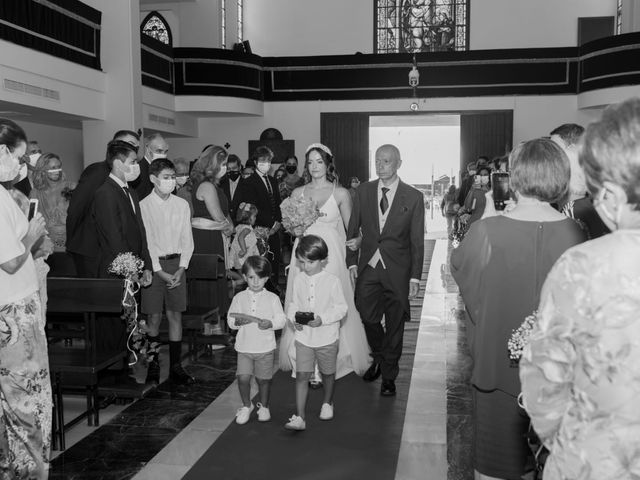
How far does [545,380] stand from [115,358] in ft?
12.1

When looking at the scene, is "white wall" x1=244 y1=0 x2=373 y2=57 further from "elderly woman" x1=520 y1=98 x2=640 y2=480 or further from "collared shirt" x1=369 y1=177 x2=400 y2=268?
"elderly woman" x1=520 y1=98 x2=640 y2=480

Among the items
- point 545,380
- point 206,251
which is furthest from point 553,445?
point 206,251

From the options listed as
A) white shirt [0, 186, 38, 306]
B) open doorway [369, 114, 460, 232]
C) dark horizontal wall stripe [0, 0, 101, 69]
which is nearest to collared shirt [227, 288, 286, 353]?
white shirt [0, 186, 38, 306]

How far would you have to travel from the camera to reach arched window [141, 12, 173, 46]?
20.7m

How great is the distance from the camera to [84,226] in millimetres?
5016

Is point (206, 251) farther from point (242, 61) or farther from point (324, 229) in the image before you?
point (242, 61)

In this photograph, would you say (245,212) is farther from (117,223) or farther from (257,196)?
(117,223)

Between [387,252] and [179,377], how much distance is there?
1.94m

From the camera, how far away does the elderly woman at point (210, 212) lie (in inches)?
253

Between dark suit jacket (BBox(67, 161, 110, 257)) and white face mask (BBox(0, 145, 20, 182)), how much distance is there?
174 cm

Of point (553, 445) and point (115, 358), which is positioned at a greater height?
point (553, 445)

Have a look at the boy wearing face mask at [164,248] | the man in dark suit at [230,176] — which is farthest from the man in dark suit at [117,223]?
the man in dark suit at [230,176]

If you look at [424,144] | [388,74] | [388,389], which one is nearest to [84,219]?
[388,389]

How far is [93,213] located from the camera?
492 cm
